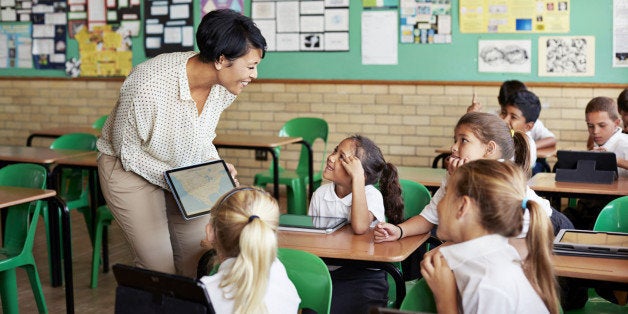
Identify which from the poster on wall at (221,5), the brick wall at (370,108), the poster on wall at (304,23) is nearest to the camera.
Answer: the brick wall at (370,108)

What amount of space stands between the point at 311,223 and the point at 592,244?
102 cm

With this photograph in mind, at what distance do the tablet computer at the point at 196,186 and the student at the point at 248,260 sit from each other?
654 millimetres

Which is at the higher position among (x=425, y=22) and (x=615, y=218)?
(x=425, y=22)

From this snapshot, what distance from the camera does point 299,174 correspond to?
20.8 feet

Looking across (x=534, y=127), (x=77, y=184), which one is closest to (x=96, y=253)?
(x=77, y=184)

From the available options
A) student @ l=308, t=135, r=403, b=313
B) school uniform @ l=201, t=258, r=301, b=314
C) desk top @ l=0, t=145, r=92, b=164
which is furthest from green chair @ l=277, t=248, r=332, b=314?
desk top @ l=0, t=145, r=92, b=164

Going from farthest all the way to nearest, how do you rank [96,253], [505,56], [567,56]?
[505,56] < [567,56] < [96,253]

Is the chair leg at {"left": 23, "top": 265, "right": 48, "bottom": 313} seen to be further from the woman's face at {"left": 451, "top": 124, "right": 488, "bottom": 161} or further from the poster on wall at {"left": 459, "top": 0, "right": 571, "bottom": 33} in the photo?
the poster on wall at {"left": 459, "top": 0, "right": 571, "bottom": 33}

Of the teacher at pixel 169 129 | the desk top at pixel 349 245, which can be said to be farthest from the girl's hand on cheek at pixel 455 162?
the teacher at pixel 169 129

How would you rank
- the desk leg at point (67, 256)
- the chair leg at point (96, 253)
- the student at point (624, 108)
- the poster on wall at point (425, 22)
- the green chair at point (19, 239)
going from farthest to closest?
the poster on wall at point (425, 22) → the student at point (624, 108) → the chair leg at point (96, 253) → the desk leg at point (67, 256) → the green chair at point (19, 239)

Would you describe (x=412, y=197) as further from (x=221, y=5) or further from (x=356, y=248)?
(x=221, y=5)

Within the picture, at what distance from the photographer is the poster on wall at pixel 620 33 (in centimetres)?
633

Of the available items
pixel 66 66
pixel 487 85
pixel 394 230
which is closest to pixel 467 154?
pixel 394 230

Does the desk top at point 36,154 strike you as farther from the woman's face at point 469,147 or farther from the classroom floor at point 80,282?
the woman's face at point 469,147
